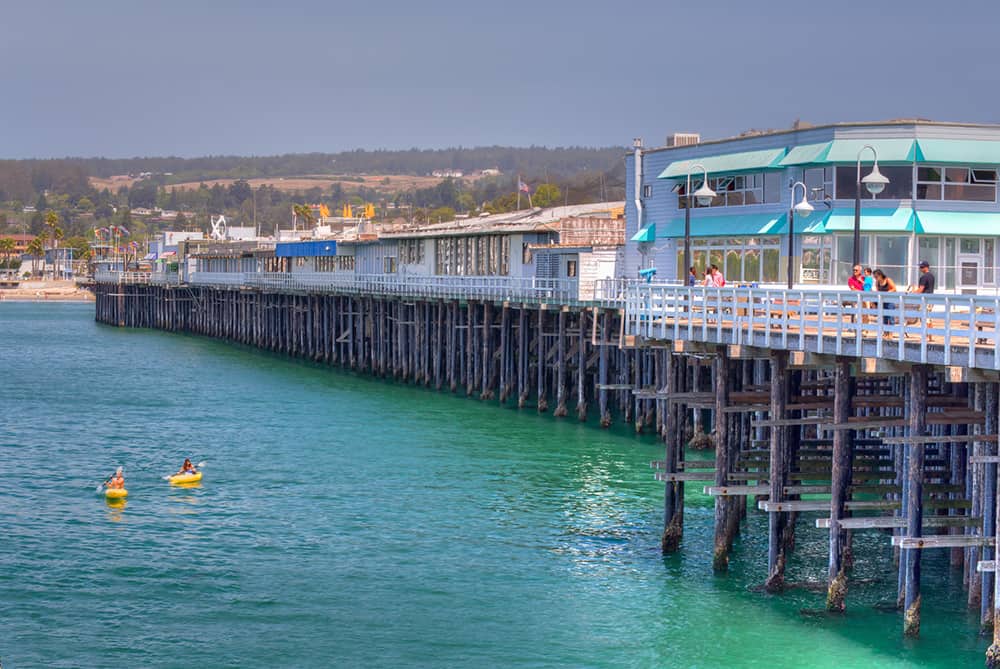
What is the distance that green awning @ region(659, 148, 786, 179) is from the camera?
40500 millimetres

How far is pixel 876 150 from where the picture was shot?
3600 cm

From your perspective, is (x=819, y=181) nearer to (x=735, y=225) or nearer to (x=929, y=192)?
(x=929, y=192)

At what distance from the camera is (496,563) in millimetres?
28656

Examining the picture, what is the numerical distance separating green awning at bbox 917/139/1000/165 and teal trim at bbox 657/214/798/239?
395 cm

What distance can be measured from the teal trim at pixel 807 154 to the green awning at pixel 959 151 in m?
2.53

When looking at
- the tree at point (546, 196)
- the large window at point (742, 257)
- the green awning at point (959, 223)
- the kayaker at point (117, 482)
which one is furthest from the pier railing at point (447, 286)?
the tree at point (546, 196)

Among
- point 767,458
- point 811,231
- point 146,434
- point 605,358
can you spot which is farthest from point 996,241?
point 146,434

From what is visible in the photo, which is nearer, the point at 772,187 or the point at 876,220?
the point at 876,220

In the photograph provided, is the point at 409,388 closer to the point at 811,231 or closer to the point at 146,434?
the point at 146,434

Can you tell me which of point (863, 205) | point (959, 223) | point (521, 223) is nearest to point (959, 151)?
point (959, 223)

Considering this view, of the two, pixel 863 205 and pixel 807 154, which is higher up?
pixel 807 154

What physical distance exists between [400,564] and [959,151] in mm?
17916

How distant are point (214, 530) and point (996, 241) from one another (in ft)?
66.4

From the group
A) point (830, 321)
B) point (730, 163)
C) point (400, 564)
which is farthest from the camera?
point (730, 163)
